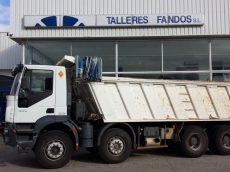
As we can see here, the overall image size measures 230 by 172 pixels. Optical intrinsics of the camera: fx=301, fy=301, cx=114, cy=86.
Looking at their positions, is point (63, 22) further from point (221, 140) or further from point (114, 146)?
point (221, 140)

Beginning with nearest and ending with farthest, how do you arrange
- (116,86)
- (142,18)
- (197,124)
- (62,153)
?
(62,153) < (116,86) < (197,124) < (142,18)

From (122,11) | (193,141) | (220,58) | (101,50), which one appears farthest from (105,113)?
(220,58)

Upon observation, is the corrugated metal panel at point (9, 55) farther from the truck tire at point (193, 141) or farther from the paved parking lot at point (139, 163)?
the truck tire at point (193, 141)

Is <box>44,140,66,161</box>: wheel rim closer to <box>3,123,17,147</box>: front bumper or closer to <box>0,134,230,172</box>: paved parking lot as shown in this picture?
<box>0,134,230,172</box>: paved parking lot

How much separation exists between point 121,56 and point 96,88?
7186 millimetres

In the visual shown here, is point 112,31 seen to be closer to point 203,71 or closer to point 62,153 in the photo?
point 203,71

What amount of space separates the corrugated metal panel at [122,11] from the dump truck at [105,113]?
5.40 metres

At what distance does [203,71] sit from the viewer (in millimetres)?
15242

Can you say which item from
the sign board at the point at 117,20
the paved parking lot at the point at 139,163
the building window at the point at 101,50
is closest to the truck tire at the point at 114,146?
the paved parking lot at the point at 139,163

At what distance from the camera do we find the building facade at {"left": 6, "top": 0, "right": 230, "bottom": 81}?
579 inches

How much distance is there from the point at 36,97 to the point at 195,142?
17.1ft

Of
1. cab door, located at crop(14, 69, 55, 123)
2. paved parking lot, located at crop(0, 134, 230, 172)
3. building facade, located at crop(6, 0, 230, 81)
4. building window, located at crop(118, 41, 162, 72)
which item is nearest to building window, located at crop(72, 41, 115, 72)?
building facade, located at crop(6, 0, 230, 81)

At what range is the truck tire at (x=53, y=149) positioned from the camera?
7.95m

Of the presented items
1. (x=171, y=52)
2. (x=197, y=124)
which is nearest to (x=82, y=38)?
(x=171, y=52)
